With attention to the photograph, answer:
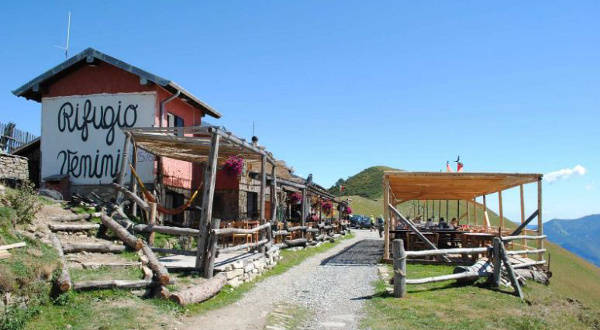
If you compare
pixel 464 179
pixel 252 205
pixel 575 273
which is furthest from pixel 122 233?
pixel 575 273

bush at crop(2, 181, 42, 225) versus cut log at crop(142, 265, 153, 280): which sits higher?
bush at crop(2, 181, 42, 225)

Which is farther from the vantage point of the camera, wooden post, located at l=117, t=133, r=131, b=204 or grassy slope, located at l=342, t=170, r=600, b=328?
wooden post, located at l=117, t=133, r=131, b=204

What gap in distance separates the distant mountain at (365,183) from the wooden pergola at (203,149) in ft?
198

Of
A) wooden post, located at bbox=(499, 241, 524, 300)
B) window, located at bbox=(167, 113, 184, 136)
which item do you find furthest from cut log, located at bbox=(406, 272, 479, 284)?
window, located at bbox=(167, 113, 184, 136)

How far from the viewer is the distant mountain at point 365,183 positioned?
81.9m

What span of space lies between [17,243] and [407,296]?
7.29 m

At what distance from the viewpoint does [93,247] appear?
953 cm

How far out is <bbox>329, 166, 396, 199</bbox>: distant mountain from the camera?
3226 inches

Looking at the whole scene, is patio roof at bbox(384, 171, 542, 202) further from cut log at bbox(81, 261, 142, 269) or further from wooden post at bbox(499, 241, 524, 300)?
cut log at bbox(81, 261, 142, 269)

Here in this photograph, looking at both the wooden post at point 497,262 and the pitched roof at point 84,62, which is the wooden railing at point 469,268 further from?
the pitched roof at point 84,62

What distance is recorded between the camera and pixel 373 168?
99750 mm

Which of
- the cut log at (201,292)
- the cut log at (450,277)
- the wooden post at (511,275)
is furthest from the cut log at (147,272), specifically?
the wooden post at (511,275)

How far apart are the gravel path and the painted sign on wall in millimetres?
7307

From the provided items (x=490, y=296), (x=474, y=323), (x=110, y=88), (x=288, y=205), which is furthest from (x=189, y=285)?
(x=288, y=205)
